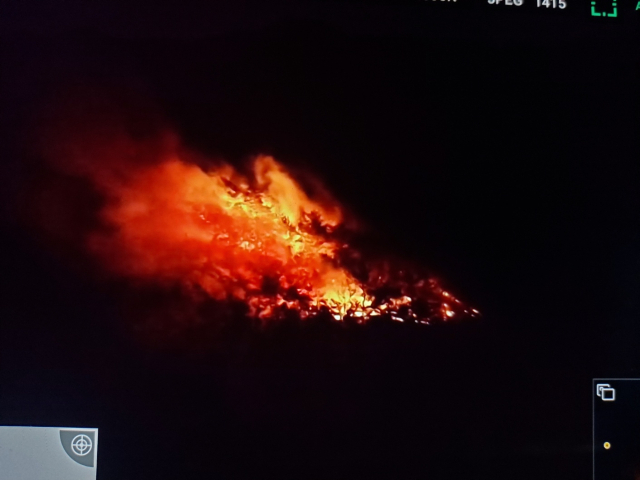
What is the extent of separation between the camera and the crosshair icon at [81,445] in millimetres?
1036

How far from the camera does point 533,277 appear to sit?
3.63ft

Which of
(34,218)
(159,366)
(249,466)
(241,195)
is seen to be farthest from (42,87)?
(249,466)

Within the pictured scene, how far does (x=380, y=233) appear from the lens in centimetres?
108

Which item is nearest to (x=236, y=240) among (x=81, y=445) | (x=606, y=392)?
(x=81, y=445)

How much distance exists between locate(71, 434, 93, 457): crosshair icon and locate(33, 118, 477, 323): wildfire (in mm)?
322

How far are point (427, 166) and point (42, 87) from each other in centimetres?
77

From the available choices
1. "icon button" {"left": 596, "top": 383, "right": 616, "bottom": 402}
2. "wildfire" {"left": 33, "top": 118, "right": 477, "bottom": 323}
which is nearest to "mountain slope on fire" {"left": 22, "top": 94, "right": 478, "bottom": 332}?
"wildfire" {"left": 33, "top": 118, "right": 477, "bottom": 323}

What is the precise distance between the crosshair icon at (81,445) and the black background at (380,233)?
0.03m

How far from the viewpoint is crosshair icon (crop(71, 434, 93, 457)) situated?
104 cm

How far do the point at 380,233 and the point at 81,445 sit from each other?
704 mm

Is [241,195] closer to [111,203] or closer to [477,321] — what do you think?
[111,203]
